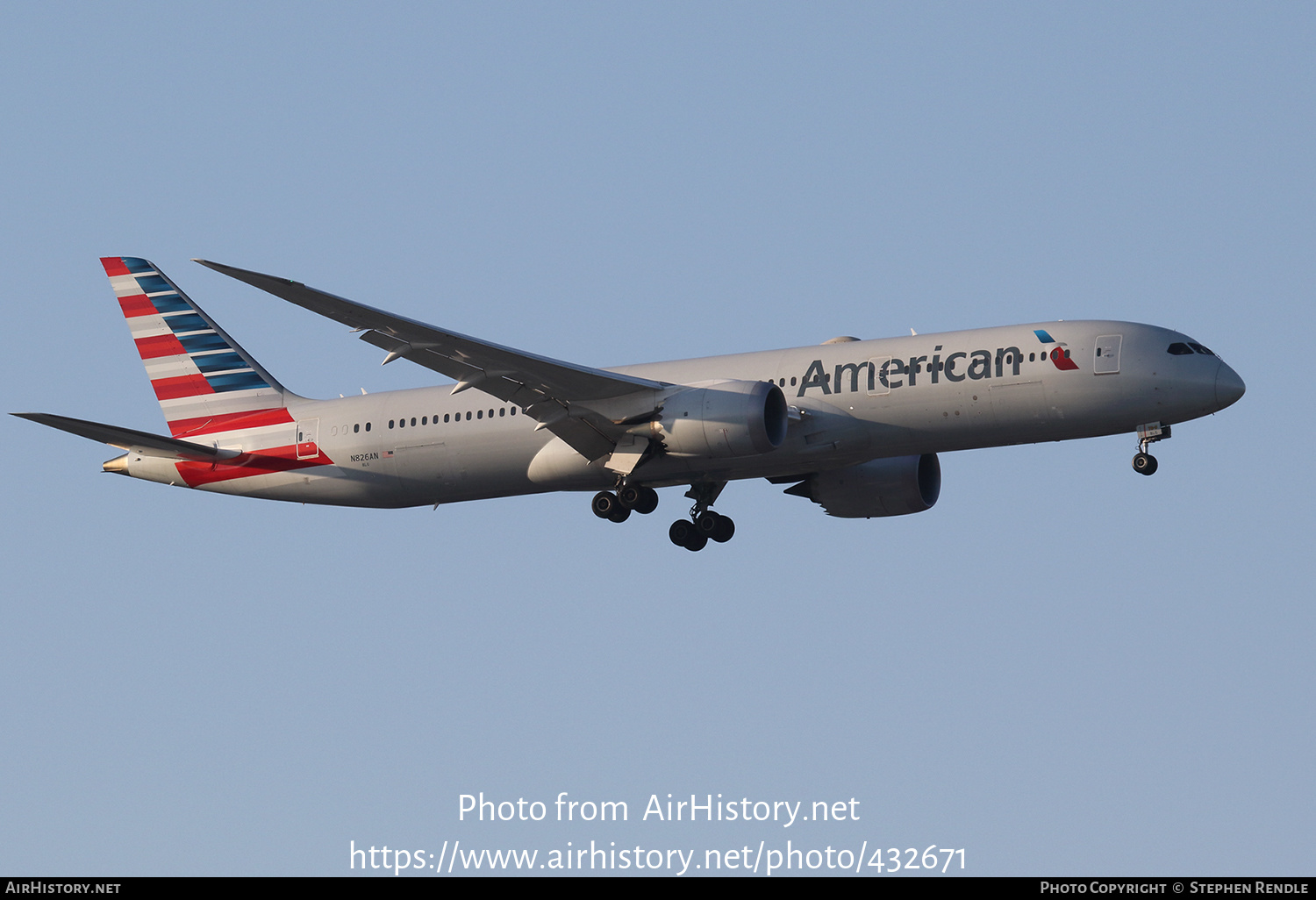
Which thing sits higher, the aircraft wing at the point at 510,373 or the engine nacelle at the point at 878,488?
the aircraft wing at the point at 510,373

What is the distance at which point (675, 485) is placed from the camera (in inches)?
1724

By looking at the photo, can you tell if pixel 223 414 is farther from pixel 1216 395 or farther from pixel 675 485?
pixel 1216 395

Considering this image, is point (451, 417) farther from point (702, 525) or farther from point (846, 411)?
point (846, 411)

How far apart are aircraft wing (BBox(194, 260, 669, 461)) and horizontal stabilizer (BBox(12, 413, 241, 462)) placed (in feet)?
29.1

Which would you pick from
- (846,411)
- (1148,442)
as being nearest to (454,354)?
(846,411)

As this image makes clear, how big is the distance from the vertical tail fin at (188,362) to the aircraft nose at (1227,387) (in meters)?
24.1

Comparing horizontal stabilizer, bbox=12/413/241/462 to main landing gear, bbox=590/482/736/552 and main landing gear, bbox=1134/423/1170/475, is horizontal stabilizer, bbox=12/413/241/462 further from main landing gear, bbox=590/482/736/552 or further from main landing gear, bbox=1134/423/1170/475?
main landing gear, bbox=1134/423/1170/475

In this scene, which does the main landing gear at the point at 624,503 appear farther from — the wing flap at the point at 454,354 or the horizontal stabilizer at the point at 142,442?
the horizontal stabilizer at the point at 142,442

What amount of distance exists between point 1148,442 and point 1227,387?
2.12 m

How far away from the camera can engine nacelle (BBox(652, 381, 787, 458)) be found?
39.2m

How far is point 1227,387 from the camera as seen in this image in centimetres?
3869

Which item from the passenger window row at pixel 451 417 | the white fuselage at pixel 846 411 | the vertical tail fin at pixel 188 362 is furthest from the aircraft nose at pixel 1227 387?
the vertical tail fin at pixel 188 362

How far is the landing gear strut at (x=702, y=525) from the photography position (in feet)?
148

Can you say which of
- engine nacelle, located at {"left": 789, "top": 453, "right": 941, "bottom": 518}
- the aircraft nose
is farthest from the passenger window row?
the aircraft nose
